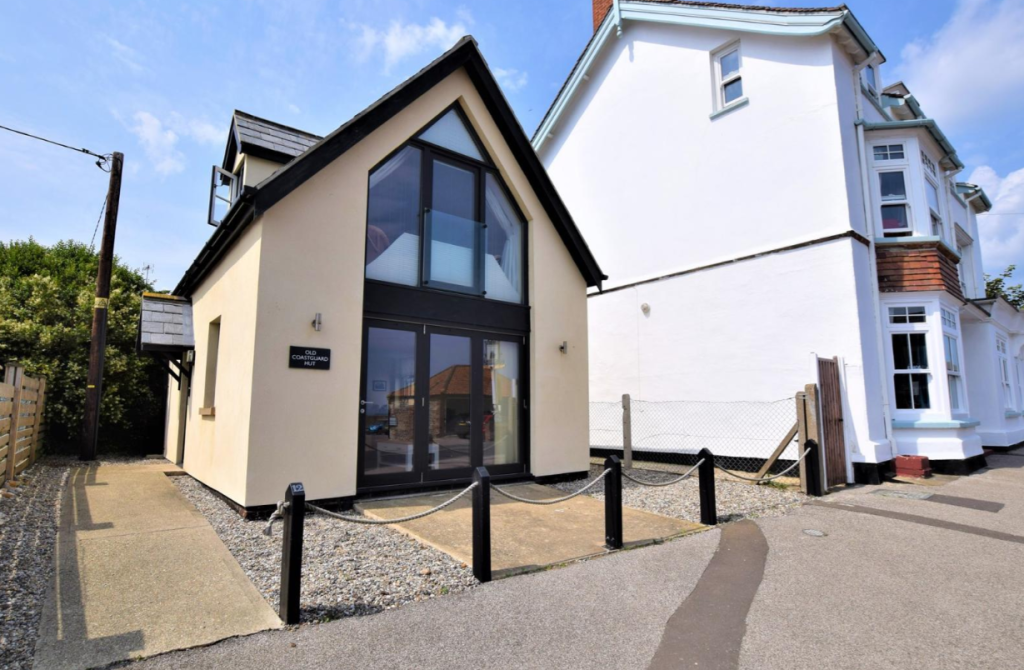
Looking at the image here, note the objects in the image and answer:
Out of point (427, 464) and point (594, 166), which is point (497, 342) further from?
point (594, 166)

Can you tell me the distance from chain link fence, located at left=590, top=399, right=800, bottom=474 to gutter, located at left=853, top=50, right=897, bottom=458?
1.73 metres

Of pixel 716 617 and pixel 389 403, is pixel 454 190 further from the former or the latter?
pixel 716 617

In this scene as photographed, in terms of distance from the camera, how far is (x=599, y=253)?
49.0 ft

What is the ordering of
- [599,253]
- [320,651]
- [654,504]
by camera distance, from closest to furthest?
[320,651] → [654,504] → [599,253]

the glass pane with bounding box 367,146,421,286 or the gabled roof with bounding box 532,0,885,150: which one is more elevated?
the gabled roof with bounding box 532,0,885,150

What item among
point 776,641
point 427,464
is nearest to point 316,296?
point 427,464

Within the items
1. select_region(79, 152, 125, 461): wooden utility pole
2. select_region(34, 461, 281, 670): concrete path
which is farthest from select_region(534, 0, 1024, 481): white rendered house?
select_region(79, 152, 125, 461): wooden utility pole

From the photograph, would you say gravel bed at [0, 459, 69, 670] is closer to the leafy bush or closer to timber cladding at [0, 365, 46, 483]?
timber cladding at [0, 365, 46, 483]

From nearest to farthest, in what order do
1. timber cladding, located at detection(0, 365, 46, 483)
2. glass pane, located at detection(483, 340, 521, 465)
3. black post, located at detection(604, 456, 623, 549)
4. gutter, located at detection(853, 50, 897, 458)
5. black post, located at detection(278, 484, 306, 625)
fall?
black post, located at detection(278, 484, 306, 625) → black post, located at detection(604, 456, 623, 549) → timber cladding, located at detection(0, 365, 46, 483) → glass pane, located at detection(483, 340, 521, 465) → gutter, located at detection(853, 50, 897, 458)

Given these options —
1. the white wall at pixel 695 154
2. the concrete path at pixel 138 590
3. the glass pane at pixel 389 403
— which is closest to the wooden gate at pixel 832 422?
the white wall at pixel 695 154

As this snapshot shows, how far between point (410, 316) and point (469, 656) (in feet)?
16.5

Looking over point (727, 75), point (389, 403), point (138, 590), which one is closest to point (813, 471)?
point (389, 403)

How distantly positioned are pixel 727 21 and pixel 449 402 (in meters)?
10.5

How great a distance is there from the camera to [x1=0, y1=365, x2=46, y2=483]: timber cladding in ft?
23.0
